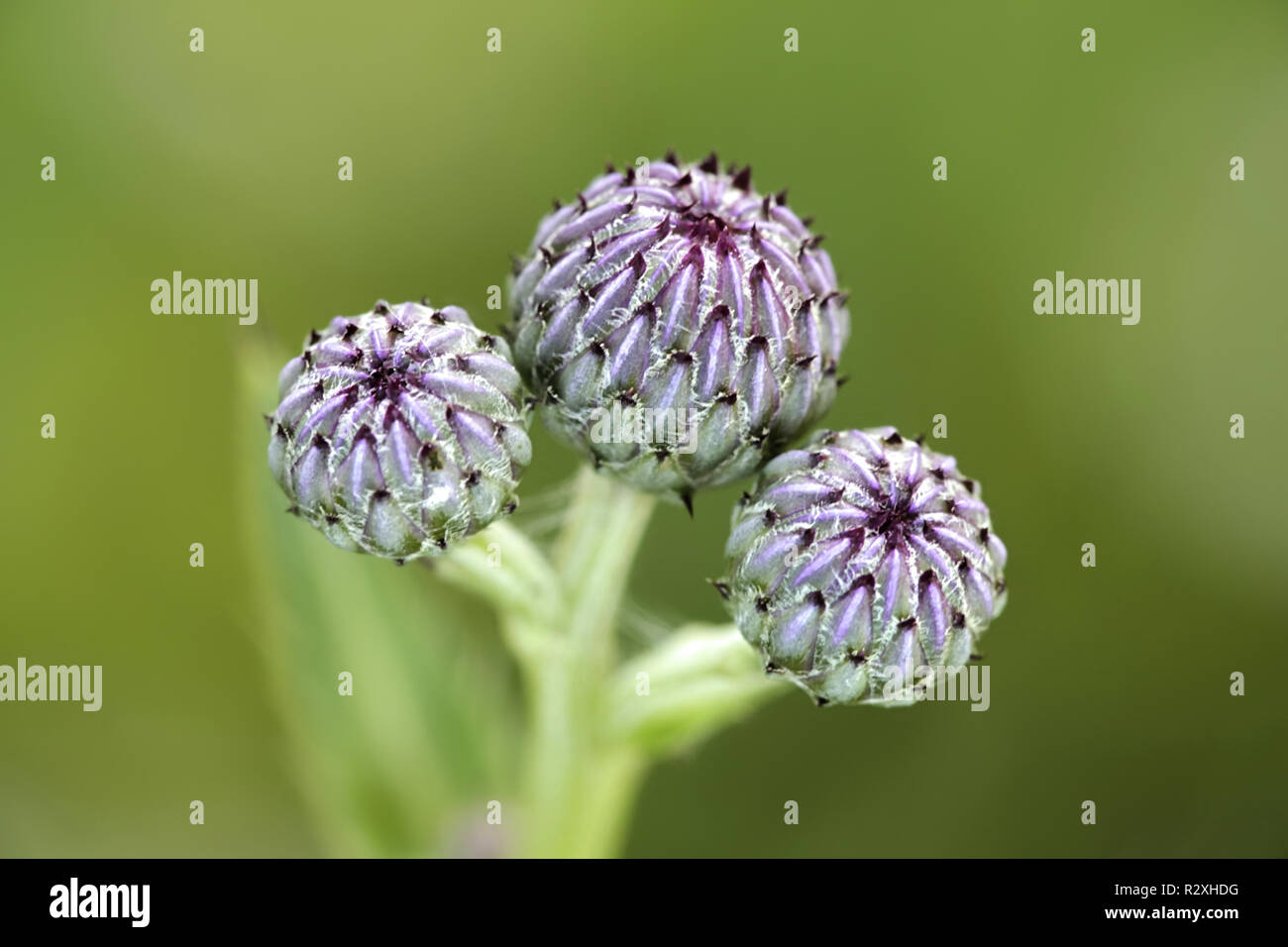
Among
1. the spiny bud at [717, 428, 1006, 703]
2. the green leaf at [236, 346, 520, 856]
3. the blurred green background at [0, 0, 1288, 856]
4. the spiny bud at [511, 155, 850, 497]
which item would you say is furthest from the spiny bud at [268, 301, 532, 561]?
the blurred green background at [0, 0, 1288, 856]

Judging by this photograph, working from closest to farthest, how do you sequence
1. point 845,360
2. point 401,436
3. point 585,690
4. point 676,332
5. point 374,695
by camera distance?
point 401,436 < point 676,332 < point 585,690 < point 374,695 < point 845,360

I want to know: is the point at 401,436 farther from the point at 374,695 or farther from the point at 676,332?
the point at 374,695

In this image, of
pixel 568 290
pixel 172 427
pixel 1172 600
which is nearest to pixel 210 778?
pixel 172 427

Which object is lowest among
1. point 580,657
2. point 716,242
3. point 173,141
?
point 580,657

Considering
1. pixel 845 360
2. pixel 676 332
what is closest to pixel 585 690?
pixel 676 332

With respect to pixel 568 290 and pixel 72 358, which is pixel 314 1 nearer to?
pixel 72 358
